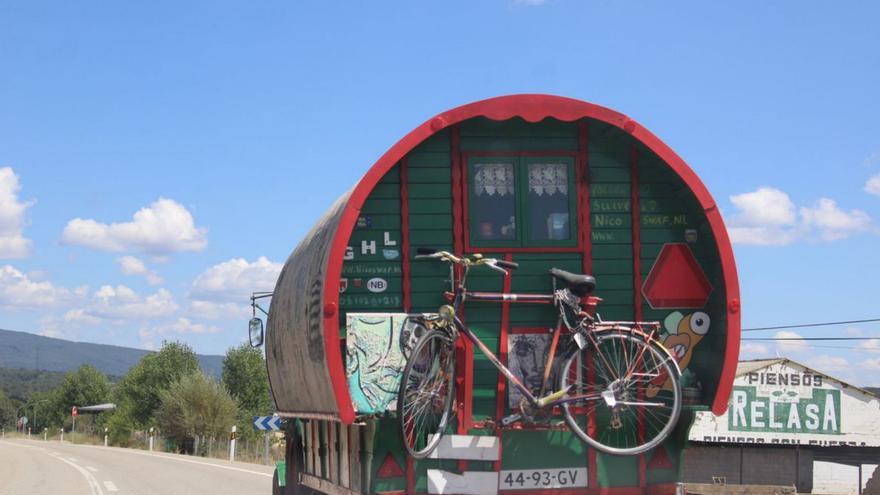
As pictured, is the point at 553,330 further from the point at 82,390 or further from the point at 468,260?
the point at 82,390

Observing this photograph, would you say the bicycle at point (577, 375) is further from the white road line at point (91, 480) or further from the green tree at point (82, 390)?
the green tree at point (82, 390)

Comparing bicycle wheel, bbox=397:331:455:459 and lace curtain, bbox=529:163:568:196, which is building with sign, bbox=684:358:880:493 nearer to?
lace curtain, bbox=529:163:568:196

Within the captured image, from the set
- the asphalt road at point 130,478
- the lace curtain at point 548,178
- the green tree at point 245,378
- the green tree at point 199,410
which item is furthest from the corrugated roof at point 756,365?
the green tree at point 245,378

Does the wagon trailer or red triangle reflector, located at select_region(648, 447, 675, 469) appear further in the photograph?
red triangle reflector, located at select_region(648, 447, 675, 469)

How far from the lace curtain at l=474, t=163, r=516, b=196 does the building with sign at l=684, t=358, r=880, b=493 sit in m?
26.5

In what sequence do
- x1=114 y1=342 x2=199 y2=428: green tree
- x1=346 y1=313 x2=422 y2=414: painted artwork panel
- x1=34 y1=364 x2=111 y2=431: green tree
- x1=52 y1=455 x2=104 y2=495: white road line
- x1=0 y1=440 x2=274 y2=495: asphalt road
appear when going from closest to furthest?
1. x1=346 y1=313 x2=422 y2=414: painted artwork panel
2. x1=0 y1=440 x2=274 y2=495: asphalt road
3. x1=52 y1=455 x2=104 y2=495: white road line
4. x1=114 y1=342 x2=199 y2=428: green tree
5. x1=34 y1=364 x2=111 y2=431: green tree

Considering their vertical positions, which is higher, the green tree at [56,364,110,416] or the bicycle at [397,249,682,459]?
the bicycle at [397,249,682,459]

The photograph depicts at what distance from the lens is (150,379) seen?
76188 mm

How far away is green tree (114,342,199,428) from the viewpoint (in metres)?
74.9

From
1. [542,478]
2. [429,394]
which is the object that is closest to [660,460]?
[542,478]

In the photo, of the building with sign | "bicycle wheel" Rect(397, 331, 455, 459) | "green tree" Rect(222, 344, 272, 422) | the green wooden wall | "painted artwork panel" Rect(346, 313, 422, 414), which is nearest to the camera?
"bicycle wheel" Rect(397, 331, 455, 459)

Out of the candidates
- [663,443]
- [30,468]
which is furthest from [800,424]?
[663,443]

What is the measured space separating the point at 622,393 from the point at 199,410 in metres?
45.0

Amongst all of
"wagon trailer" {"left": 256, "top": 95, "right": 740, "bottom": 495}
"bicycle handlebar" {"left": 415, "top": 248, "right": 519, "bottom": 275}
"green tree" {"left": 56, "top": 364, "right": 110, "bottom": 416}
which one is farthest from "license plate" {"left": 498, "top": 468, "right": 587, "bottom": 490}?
"green tree" {"left": 56, "top": 364, "right": 110, "bottom": 416}
